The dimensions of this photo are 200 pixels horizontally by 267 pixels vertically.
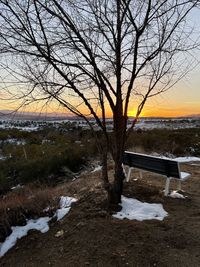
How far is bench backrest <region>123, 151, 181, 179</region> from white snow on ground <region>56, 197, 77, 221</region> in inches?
73.3

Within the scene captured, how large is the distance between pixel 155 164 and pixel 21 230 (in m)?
3.05

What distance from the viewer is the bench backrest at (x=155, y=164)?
6.63m

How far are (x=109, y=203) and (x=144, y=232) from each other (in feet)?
3.73

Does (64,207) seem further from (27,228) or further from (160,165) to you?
(160,165)

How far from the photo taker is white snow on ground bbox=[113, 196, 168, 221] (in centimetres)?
531

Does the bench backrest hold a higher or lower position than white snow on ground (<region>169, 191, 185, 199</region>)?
higher

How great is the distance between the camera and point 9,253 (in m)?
4.89

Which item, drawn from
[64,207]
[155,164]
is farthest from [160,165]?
[64,207]

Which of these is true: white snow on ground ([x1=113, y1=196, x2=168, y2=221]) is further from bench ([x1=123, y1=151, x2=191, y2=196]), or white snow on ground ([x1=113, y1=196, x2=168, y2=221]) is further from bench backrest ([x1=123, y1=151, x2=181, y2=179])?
bench backrest ([x1=123, y1=151, x2=181, y2=179])

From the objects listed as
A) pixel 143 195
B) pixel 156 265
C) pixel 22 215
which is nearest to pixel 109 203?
pixel 143 195

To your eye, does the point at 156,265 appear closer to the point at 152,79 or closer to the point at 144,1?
the point at 152,79

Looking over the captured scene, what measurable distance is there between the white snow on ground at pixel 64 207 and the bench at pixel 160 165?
72.2 inches

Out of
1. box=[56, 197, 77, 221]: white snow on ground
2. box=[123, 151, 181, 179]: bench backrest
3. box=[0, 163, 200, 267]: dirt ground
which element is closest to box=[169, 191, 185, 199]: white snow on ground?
box=[123, 151, 181, 179]: bench backrest

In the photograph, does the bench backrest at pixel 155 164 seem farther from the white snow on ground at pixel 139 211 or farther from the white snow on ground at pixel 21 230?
the white snow on ground at pixel 21 230
